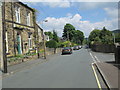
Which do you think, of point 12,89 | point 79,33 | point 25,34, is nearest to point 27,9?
point 25,34

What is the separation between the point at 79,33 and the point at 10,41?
4045 inches

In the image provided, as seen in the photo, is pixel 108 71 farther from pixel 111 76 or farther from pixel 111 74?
pixel 111 76

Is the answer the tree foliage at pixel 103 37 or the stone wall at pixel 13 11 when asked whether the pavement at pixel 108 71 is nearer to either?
the stone wall at pixel 13 11

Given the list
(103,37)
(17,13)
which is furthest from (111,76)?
(103,37)

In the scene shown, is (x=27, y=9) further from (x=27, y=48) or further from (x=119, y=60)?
(x=119, y=60)

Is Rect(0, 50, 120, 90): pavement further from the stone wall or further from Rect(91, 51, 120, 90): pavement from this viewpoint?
the stone wall

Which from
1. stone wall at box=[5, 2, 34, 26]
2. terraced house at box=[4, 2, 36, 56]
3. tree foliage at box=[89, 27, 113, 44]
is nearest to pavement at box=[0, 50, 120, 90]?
terraced house at box=[4, 2, 36, 56]

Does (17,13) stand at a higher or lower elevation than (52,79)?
higher

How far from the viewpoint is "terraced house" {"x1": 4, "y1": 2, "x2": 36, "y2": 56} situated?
17.9 meters

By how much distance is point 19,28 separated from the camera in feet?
65.6

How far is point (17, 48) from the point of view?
65.0 ft

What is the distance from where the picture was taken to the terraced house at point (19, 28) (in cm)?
1786

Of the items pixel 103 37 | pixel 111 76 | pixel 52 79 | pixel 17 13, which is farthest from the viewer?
pixel 103 37

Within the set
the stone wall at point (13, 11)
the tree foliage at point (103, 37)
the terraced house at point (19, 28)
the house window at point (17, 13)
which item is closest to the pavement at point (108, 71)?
the terraced house at point (19, 28)
